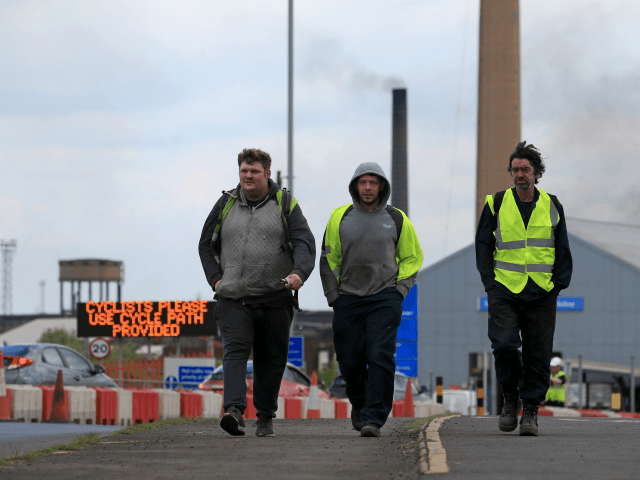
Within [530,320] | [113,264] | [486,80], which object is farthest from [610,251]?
[113,264]

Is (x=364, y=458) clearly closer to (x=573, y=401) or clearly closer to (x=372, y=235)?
(x=372, y=235)

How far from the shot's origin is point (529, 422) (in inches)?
321

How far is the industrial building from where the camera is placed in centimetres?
5878

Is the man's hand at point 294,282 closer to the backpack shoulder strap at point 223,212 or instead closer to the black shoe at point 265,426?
the backpack shoulder strap at point 223,212

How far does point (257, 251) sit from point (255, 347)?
73cm

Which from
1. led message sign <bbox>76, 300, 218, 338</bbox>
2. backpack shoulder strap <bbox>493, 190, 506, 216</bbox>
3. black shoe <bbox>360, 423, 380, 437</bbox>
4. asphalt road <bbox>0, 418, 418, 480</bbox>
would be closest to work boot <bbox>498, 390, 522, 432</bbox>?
asphalt road <bbox>0, 418, 418, 480</bbox>

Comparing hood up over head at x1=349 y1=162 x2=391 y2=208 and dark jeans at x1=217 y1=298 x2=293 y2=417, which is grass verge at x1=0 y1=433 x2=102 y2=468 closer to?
dark jeans at x1=217 y1=298 x2=293 y2=417

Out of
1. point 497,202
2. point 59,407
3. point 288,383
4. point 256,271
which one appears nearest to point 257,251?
point 256,271

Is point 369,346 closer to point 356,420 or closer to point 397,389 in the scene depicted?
point 356,420

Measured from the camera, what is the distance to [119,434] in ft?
28.2

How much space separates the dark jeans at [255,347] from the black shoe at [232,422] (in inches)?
2.5

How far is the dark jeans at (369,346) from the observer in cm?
817

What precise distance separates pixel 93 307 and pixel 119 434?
27.3 metres

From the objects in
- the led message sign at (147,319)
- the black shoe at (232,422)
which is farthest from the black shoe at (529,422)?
the led message sign at (147,319)
